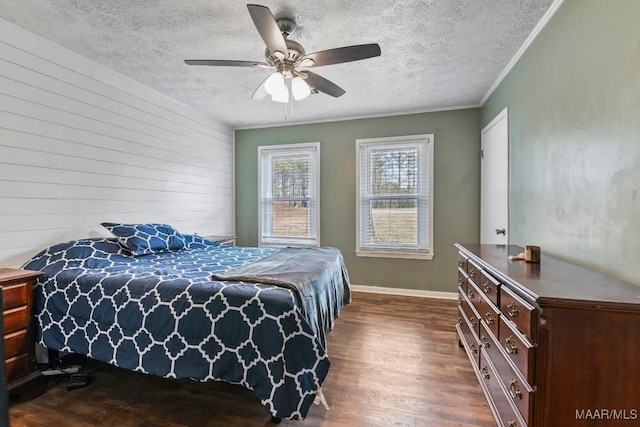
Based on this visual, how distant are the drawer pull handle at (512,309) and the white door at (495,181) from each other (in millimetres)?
1633

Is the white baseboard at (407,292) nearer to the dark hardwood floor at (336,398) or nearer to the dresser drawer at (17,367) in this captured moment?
the dark hardwood floor at (336,398)

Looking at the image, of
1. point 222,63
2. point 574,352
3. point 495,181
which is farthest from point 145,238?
point 495,181

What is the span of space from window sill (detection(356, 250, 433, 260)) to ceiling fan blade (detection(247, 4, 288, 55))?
114 inches

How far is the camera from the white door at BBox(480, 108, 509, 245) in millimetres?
2779

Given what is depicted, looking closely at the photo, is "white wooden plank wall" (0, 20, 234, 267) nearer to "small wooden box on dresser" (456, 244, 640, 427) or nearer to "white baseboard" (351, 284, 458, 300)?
"white baseboard" (351, 284, 458, 300)

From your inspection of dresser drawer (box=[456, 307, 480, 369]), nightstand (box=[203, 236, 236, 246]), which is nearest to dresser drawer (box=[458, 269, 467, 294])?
dresser drawer (box=[456, 307, 480, 369])

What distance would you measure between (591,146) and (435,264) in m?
2.54

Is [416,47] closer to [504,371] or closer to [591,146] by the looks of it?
[591,146]

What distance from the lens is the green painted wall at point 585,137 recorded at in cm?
130

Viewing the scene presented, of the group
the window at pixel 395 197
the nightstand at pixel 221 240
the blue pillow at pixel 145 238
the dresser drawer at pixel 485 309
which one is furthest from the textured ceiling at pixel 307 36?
the dresser drawer at pixel 485 309

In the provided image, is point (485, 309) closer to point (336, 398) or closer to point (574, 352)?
point (574, 352)

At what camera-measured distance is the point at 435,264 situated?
12.7 ft

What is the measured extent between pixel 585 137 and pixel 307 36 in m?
1.90

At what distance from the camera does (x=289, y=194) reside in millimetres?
4488
